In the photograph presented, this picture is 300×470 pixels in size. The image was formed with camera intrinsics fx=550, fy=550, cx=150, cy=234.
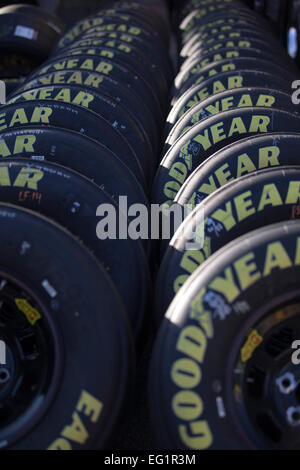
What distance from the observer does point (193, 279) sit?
2.07 metres

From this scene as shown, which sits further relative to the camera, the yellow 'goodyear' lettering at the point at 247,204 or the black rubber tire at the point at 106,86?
the black rubber tire at the point at 106,86

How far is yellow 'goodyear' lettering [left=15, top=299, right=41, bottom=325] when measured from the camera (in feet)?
6.91

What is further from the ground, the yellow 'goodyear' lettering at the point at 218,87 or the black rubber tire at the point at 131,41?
the black rubber tire at the point at 131,41

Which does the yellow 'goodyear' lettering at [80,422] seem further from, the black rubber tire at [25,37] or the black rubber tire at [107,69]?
the black rubber tire at [25,37]

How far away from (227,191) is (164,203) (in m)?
0.88

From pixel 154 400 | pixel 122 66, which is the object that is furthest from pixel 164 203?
pixel 122 66

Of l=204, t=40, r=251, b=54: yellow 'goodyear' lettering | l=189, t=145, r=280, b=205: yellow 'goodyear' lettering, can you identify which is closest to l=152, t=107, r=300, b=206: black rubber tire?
l=189, t=145, r=280, b=205: yellow 'goodyear' lettering

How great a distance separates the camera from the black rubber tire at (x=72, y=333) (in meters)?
1.96

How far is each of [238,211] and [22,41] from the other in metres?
5.10

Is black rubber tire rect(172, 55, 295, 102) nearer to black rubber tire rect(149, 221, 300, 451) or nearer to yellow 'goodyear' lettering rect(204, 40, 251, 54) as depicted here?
yellow 'goodyear' lettering rect(204, 40, 251, 54)

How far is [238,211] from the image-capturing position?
2361 mm

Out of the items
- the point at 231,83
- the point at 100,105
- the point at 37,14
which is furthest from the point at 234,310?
the point at 37,14

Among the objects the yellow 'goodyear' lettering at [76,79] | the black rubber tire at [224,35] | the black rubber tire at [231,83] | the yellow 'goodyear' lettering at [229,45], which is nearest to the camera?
the black rubber tire at [231,83]

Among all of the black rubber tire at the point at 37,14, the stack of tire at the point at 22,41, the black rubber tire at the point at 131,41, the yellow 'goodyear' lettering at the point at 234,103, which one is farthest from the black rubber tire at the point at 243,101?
the black rubber tire at the point at 37,14
